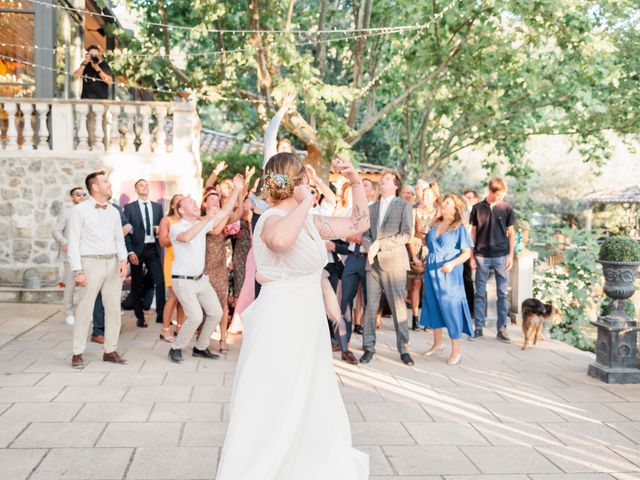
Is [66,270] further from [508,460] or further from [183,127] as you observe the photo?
[508,460]

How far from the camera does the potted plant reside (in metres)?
6.80

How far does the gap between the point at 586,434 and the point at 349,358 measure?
9.12 feet

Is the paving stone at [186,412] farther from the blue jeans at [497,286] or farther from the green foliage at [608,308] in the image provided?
the green foliage at [608,308]

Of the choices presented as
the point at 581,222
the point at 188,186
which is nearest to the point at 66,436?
the point at 188,186

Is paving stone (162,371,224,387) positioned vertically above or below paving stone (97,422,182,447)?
below

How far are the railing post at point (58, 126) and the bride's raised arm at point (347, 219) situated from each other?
31.7 feet

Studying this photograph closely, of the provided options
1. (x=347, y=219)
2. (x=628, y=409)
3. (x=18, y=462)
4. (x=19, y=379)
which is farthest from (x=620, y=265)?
(x=19, y=379)

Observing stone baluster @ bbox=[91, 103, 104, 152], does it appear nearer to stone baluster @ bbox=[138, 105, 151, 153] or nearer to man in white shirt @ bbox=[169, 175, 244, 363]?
stone baluster @ bbox=[138, 105, 151, 153]

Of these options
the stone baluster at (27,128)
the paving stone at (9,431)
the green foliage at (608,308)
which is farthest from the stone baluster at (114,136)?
the green foliage at (608,308)

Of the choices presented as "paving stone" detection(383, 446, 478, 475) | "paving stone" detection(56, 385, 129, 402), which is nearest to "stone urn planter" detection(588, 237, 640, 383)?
"paving stone" detection(383, 446, 478, 475)

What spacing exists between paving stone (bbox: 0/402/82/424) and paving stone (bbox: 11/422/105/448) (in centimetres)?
13

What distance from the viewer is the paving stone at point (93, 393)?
227 inches

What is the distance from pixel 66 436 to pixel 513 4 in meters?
10.2

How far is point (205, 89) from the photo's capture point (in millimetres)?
14383
